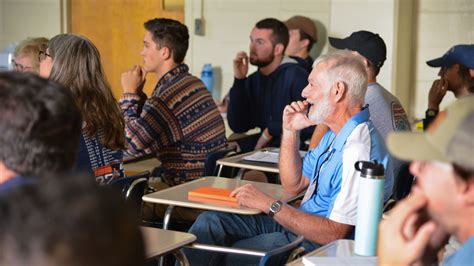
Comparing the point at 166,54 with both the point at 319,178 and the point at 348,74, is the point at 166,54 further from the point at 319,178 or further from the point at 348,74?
the point at 319,178

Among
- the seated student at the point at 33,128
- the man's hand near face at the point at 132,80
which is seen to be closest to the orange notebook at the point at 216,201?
the seated student at the point at 33,128

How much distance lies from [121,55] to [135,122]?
2963 mm

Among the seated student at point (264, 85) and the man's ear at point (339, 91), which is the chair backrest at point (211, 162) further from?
the seated student at point (264, 85)

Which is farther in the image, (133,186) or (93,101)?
(93,101)

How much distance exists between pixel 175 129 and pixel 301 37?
2.60 meters

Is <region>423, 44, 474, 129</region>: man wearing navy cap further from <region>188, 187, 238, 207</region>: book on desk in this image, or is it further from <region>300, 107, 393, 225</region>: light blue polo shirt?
<region>188, 187, 238, 207</region>: book on desk

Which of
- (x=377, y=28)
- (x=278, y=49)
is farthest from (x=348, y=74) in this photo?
(x=377, y=28)

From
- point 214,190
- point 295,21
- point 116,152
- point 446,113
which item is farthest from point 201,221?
point 295,21

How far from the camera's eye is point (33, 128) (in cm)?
155

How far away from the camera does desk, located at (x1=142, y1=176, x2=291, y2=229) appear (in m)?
3.19

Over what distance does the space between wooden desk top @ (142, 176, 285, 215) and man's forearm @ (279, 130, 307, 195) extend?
0.18 ft

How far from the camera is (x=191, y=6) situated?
736 centimetres

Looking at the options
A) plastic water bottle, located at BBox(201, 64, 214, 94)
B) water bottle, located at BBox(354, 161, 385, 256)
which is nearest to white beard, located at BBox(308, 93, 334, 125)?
water bottle, located at BBox(354, 161, 385, 256)

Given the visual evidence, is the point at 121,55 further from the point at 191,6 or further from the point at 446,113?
the point at 446,113
